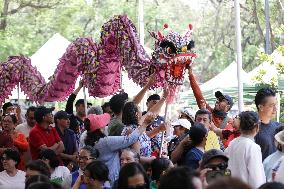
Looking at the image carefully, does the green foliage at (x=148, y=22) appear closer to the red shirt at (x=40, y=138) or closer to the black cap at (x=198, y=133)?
the red shirt at (x=40, y=138)

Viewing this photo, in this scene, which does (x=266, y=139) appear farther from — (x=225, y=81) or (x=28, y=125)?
(x=225, y=81)

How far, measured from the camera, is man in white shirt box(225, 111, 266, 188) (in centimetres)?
747

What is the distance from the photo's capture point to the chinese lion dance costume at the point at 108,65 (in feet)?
32.5

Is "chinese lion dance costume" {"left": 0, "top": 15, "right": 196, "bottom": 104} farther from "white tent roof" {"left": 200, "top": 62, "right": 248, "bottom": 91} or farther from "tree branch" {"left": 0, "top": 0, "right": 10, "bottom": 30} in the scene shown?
Answer: "tree branch" {"left": 0, "top": 0, "right": 10, "bottom": 30}


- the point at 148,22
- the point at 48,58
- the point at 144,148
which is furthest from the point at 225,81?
the point at 144,148

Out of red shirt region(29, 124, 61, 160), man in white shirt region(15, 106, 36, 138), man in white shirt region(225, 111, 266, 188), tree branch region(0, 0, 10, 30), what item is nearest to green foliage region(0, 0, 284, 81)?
tree branch region(0, 0, 10, 30)

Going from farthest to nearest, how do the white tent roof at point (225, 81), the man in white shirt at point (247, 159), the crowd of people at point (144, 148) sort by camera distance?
the white tent roof at point (225, 81), the man in white shirt at point (247, 159), the crowd of people at point (144, 148)

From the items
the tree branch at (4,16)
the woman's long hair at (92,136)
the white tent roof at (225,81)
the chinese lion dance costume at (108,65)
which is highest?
the tree branch at (4,16)

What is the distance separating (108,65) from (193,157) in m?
4.57

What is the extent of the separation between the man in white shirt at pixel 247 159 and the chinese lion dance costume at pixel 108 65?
7.14 feet

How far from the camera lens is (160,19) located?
4131 cm

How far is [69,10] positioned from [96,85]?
22.4 meters

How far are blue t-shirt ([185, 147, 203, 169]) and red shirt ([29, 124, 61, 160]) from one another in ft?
9.91

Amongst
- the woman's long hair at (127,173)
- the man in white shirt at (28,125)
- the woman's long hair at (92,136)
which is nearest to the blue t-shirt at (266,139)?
the woman's long hair at (92,136)
